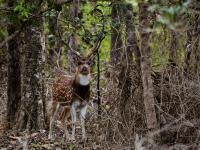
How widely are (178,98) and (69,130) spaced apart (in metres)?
3.64

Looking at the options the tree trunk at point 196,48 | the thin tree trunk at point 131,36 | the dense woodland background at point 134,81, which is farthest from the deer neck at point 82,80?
the tree trunk at point 196,48

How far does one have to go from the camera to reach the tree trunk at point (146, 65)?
802 centimetres

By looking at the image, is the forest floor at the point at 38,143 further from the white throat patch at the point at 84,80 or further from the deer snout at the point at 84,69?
the deer snout at the point at 84,69

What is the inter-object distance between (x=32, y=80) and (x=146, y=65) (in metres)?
3.52

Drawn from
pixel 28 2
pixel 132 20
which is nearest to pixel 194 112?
pixel 132 20

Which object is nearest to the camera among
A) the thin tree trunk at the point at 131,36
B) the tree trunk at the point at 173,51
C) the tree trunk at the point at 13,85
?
the thin tree trunk at the point at 131,36

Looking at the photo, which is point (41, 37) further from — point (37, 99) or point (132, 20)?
point (132, 20)

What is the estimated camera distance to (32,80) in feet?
36.4

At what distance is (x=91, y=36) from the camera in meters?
11.2

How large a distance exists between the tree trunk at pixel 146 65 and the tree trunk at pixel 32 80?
334 cm

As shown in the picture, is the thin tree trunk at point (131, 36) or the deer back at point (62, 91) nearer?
the thin tree trunk at point (131, 36)

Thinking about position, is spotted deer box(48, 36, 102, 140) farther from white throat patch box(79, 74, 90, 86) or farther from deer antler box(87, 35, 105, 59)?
deer antler box(87, 35, 105, 59)

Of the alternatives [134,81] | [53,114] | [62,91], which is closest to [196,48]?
[134,81]

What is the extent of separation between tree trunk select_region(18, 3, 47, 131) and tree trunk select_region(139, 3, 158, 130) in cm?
334
